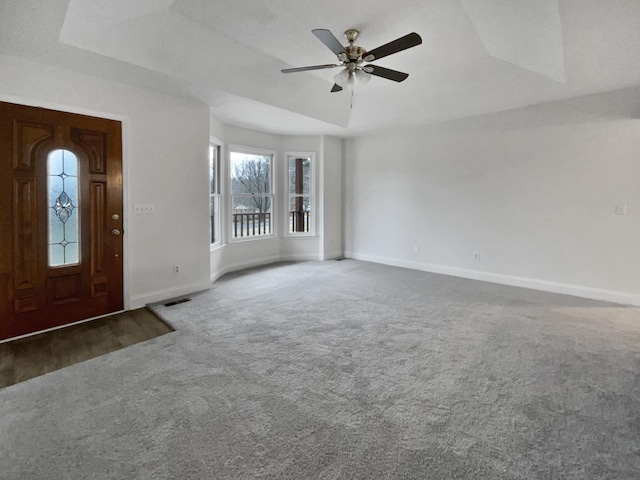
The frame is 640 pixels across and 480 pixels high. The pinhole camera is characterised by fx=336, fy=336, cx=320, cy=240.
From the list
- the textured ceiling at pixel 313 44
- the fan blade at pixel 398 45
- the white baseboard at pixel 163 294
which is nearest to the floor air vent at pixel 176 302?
the white baseboard at pixel 163 294

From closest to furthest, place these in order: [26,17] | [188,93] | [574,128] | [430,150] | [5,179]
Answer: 1. [26,17]
2. [5,179]
3. [188,93]
4. [574,128]
5. [430,150]

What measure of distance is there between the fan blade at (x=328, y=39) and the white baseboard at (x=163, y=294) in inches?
130

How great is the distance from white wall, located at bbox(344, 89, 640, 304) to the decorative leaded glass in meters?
4.77

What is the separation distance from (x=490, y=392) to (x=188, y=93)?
4194 mm

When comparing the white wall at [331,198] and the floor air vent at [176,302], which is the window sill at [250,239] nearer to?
the white wall at [331,198]

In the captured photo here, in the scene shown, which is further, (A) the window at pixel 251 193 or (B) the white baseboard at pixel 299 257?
(B) the white baseboard at pixel 299 257

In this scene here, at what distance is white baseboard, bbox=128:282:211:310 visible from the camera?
3.85 metres

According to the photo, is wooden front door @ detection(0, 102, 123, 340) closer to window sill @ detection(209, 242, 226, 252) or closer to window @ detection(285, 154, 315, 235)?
window sill @ detection(209, 242, 226, 252)

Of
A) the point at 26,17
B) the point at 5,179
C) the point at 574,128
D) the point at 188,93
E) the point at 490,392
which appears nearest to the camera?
the point at 490,392

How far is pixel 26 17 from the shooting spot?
2.49 metres

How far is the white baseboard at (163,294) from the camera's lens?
12.6 feet

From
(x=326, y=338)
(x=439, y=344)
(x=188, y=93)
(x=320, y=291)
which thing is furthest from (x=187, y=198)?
(x=439, y=344)

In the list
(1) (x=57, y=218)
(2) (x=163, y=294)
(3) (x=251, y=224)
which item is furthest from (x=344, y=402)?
(3) (x=251, y=224)

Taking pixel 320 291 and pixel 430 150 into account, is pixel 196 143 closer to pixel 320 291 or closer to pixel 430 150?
pixel 320 291
